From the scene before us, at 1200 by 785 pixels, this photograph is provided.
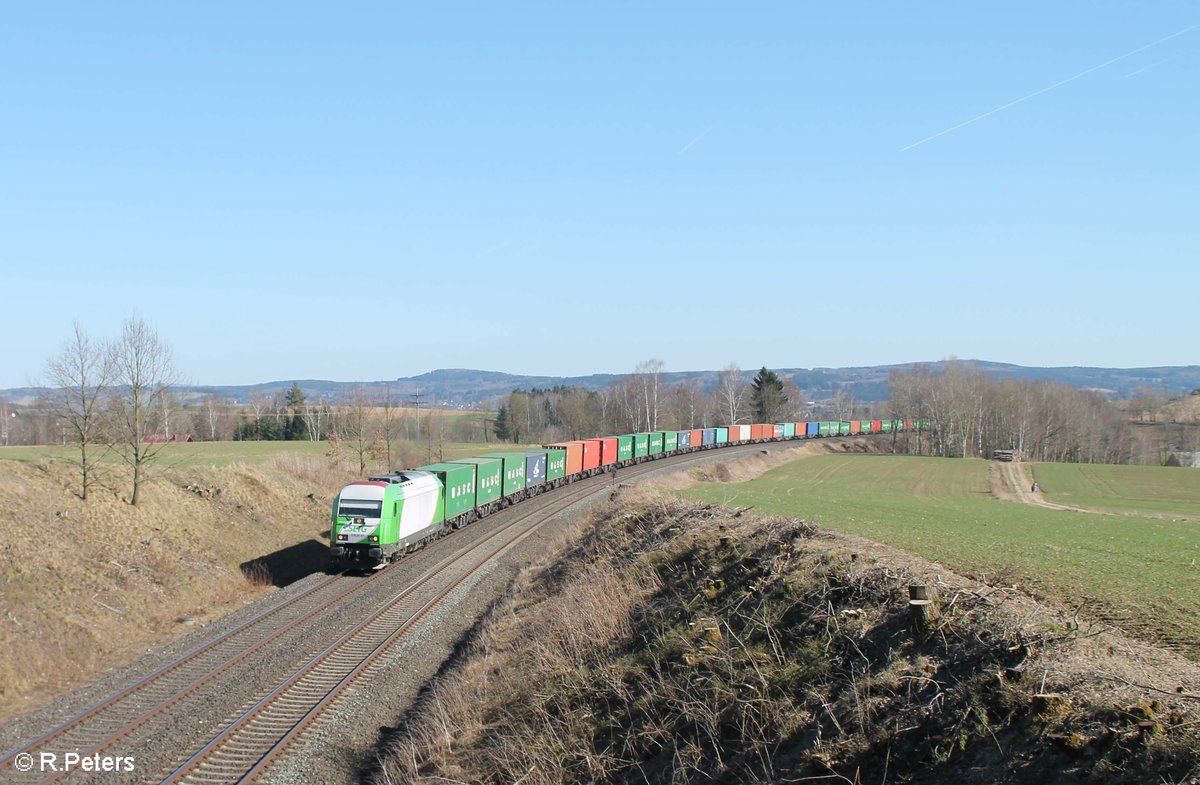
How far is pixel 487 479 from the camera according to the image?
39750 mm

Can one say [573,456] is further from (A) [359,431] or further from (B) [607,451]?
(A) [359,431]

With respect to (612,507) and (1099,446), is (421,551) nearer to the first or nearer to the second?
(612,507)

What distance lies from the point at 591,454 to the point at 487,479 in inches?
800

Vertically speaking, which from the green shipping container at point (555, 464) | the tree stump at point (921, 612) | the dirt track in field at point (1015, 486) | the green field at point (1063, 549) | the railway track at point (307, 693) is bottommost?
the dirt track in field at point (1015, 486)

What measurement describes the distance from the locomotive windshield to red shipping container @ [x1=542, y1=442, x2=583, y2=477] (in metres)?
27.2

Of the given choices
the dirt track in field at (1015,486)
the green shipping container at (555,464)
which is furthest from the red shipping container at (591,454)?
the dirt track in field at (1015,486)

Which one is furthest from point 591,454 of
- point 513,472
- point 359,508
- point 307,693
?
point 307,693

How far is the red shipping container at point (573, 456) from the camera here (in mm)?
54562

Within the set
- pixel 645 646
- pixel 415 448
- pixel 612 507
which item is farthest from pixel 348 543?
pixel 415 448

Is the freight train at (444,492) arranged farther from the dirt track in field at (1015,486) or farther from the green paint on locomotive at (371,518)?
the dirt track in field at (1015,486)

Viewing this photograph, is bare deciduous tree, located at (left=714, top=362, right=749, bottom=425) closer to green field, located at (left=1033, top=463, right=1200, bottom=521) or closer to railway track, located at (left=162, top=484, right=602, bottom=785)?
green field, located at (left=1033, top=463, right=1200, bottom=521)

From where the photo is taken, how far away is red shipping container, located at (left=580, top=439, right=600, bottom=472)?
58256 mm

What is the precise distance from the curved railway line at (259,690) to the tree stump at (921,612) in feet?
35.1

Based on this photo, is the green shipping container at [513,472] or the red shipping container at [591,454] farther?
the red shipping container at [591,454]
